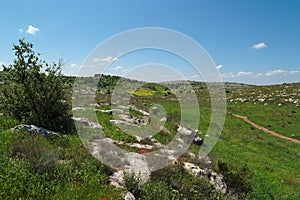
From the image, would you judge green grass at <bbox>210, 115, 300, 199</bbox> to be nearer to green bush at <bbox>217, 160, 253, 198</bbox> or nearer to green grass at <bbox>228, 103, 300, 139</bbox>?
→ green bush at <bbox>217, 160, 253, 198</bbox>

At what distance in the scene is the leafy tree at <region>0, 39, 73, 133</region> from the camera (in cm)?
1348

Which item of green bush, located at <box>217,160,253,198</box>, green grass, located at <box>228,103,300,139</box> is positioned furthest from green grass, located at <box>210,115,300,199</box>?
green grass, located at <box>228,103,300,139</box>

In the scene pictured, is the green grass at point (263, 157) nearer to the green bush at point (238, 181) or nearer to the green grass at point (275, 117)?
the green bush at point (238, 181)

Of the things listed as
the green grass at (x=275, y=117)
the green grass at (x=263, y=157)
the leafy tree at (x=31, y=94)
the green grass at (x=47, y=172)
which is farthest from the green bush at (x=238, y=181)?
the green grass at (x=275, y=117)

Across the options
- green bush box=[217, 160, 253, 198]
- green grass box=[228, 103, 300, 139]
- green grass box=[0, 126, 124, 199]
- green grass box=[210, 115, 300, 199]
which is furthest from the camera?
green grass box=[228, 103, 300, 139]

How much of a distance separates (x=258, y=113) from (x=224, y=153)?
2665 cm

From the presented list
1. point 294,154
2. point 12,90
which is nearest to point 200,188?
point 12,90

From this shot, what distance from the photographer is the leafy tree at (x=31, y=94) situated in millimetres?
13477

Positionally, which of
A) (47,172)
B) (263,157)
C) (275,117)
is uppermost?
(47,172)

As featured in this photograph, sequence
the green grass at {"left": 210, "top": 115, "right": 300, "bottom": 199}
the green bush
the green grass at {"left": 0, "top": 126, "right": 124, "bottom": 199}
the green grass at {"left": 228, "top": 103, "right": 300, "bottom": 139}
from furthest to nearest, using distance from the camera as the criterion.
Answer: the green grass at {"left": 228, "top": 103, "right": 300, "bottom": 139} → the green grass at {"left": 210, "top": 115, "right": 300, "bottom": 199} → the green bush → the green grass at {"left": 0, "top": 126, "right": 124, "bottom": 199}

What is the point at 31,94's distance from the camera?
13.5 metres

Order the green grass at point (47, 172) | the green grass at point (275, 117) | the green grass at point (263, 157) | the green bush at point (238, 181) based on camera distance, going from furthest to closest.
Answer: the green grass at point (275, 117), the green grass at point (263, 157), the green bush at point (238, 181), the green grass at point (47, 172)

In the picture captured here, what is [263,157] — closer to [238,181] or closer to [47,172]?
[238,181]

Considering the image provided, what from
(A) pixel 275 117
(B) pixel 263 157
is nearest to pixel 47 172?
(B) pixel 263 157
